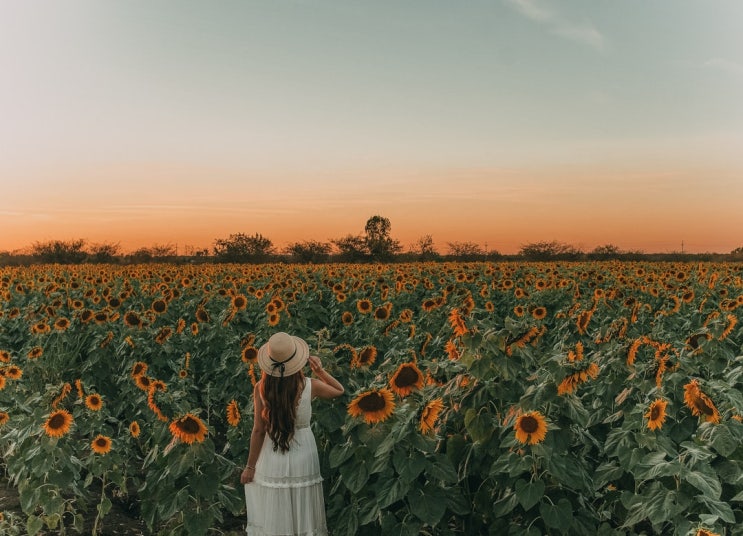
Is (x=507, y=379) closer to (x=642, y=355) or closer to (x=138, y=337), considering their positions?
(x=642, y=355)

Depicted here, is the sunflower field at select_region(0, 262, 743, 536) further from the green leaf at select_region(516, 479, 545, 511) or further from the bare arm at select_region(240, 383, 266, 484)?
the bare arm at select_region(240, 383, 266, 484)

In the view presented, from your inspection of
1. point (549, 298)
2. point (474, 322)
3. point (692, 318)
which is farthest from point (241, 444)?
point (549, 298)

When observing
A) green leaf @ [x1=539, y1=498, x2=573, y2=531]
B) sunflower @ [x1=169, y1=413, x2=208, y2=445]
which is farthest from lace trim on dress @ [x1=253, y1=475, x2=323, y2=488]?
green leaf @ [x1=539, y1=498, x2=573, y2=531]

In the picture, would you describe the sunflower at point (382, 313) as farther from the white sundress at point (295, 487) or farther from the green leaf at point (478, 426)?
the green leaf at point (478, 426)

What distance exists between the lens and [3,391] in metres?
7.48

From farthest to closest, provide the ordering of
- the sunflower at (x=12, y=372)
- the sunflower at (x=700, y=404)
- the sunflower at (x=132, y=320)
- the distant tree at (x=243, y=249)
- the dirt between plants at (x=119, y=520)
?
the distant tree at (x=243, y=249)
the sunflower at (x=132, y=320)
the sunflower at (x=12, y=372)
the dirt between plants at (x=119, y=520)
the sunflower at (x=700, y=404)

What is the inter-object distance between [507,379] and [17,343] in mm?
10202

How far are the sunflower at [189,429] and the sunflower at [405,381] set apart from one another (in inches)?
52.6

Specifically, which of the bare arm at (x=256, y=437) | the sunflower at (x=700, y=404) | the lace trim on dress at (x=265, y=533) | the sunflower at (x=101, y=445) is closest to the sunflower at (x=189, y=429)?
the bare arm at (x=256, y=437)

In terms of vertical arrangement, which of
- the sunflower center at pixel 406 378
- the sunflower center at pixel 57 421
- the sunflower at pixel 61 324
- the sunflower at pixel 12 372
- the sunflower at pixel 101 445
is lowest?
the sunflower at pixel 101 445

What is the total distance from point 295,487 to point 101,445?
1.86 m

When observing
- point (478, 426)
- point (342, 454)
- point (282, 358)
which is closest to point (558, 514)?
point (478, 426)

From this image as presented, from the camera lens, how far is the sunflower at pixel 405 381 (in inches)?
178

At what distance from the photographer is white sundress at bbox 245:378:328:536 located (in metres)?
4.72
